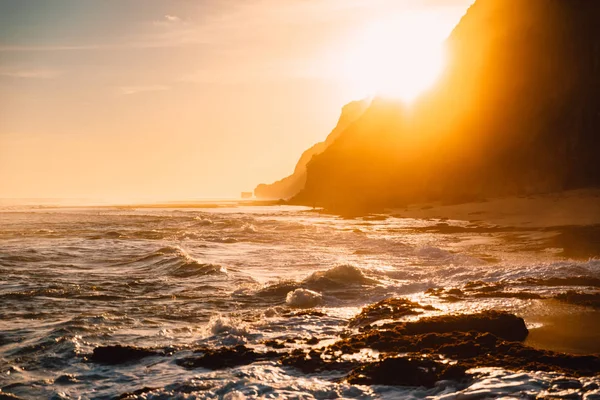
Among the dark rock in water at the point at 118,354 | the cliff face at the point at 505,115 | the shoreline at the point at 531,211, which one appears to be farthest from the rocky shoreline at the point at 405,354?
the cliff face at the point at 505,115

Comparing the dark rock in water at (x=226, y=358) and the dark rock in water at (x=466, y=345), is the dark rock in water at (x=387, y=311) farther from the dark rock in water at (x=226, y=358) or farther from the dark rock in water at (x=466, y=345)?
the dark rock in water at (x=226, y=358)

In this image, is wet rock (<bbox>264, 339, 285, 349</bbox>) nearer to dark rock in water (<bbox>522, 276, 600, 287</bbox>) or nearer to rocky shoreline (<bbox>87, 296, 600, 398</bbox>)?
rocky shoreline (<bbox>87, 296, 600, 398</bbox>)

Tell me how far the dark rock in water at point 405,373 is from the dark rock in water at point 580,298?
6807 millimetres

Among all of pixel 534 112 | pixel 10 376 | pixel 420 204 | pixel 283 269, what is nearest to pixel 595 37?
pixel 534 112

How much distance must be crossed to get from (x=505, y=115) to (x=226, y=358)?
62.6 m

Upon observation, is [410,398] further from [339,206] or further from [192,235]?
[339,206]

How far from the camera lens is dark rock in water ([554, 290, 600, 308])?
13258 millimetres

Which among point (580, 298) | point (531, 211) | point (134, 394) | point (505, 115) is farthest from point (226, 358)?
point (505, 115)

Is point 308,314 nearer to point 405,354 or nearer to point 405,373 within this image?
point 405,354

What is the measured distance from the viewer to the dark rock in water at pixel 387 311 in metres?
12.6

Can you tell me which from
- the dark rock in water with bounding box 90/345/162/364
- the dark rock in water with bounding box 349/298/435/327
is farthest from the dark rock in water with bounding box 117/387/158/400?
the dark rock in water with bounding box 349/298/435/327

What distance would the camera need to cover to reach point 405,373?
8.35m

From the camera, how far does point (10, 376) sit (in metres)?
9.48

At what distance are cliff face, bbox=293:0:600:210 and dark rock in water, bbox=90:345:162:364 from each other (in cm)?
5329
